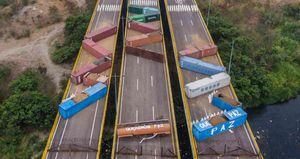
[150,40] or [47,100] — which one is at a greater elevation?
[150,40]

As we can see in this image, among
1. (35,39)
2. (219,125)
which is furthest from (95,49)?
(219,125)

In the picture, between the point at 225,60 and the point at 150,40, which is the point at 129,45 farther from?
the point at 225,60

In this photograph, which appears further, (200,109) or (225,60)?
(225,60)

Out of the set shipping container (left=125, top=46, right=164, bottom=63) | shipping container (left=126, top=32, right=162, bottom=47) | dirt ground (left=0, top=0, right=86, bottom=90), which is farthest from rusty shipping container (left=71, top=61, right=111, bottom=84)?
dirt ground (left=0, top=0, right=86, bottom=90)

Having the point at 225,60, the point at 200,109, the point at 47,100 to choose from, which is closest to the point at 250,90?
the point at 225,60

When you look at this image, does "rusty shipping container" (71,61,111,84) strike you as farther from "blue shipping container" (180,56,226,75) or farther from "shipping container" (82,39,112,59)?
"blue shipping container" (180,56,226,75)

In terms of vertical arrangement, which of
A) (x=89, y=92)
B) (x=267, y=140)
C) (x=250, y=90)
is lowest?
(x=267, y=140)

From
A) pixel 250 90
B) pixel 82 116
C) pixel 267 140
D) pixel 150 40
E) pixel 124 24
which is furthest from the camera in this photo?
pixel 124 24

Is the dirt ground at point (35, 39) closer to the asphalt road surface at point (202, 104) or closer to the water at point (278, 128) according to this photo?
the asphalt road surface at point (202, 104)
